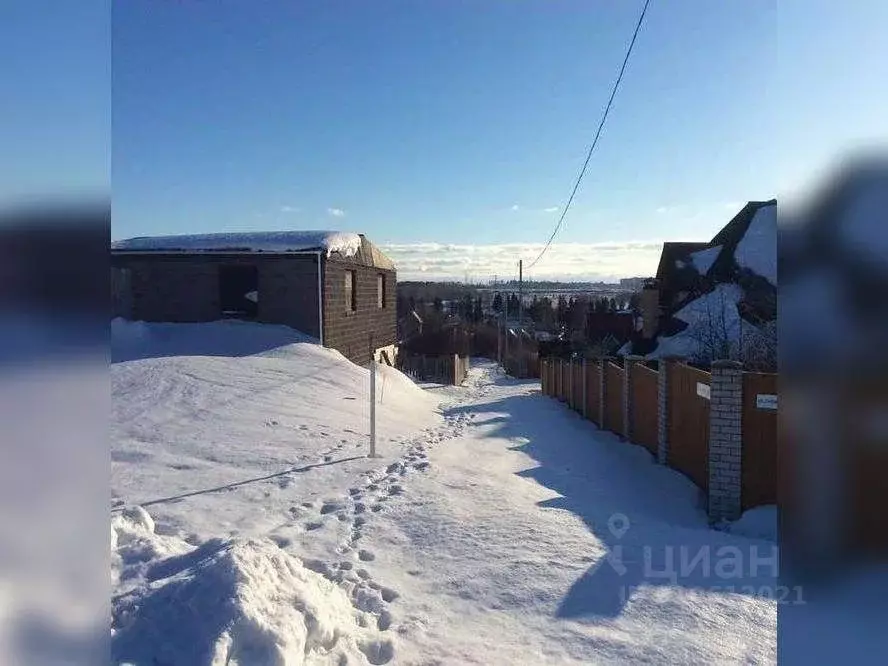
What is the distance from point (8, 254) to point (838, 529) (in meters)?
1.53

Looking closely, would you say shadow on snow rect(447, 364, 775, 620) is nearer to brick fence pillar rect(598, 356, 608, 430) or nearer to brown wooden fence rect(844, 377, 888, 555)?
brick fence pillar rect(598, 356, 608, 430)

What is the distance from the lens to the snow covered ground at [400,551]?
310cm

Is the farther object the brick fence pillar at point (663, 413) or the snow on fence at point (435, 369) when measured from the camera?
the snow on fence at point (435, 369)

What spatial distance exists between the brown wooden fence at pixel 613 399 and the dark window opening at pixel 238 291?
921 cm

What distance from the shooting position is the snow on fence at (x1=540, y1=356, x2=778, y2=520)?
621cm

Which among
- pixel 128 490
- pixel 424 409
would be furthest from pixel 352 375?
pixel 128 490

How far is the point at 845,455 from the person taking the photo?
1.04 m

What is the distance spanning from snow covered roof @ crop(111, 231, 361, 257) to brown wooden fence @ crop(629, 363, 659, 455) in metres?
8.67

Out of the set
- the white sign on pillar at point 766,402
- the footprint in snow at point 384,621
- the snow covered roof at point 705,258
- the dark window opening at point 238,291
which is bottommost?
the footprint in snow at point 384,621

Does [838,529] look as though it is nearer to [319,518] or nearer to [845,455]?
[845,455]

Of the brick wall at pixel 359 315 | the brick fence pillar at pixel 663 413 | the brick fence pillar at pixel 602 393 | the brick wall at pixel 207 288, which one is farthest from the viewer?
the brick wall at pixel 359 315

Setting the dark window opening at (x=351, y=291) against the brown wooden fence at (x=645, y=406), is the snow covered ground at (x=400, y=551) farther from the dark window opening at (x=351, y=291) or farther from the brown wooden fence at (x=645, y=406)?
the dark window opening at (x=351, y=291)

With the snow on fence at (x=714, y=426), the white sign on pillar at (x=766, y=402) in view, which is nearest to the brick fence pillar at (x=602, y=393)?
the snow on fence at (x=714, y=426)

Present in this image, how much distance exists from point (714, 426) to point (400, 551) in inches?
148
